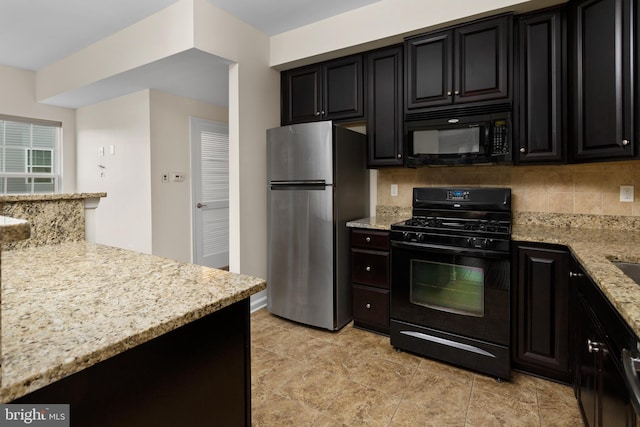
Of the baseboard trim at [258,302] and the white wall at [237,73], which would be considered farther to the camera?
the baseboard trim at [258,302]

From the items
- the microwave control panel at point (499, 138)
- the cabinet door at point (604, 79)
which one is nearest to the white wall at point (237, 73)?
the microwave control panel at point (499, 138)

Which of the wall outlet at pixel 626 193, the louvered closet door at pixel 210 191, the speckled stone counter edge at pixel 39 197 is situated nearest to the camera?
the speckled stone counter edge at pixel 39 197

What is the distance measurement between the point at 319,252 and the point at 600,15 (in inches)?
90.7

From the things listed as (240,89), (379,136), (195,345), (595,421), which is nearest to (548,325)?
(595,421)

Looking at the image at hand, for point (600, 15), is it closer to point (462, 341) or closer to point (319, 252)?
point (462, 341)

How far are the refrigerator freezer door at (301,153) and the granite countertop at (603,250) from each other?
52cm

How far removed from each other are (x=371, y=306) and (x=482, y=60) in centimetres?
195

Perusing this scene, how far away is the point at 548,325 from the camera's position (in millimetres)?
2045

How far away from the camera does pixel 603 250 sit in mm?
1694

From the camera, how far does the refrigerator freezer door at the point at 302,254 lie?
9.21 feet

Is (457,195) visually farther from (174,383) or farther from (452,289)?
(174,383)

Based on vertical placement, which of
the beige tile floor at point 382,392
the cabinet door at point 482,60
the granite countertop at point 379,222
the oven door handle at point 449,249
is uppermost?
the cabinet door at point 482,60

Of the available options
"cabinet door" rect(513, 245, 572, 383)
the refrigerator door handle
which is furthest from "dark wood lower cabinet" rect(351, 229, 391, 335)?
"cabinet door" rect(513, 245, 572, 383)

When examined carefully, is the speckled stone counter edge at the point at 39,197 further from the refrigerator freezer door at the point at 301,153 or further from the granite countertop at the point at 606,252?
the granite countertop at the point at 606,252
